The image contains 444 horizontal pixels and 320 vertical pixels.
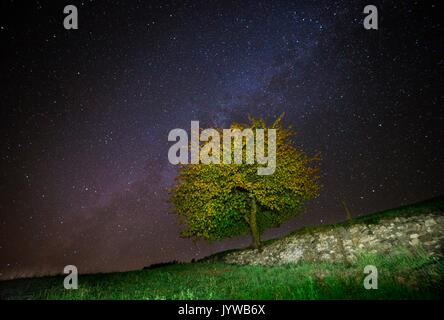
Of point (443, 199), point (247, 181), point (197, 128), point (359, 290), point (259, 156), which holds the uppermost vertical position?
point (197, 128)

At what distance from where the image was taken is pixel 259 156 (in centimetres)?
2681

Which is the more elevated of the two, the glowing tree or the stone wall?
the glowing tree

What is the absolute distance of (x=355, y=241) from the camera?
20.4m

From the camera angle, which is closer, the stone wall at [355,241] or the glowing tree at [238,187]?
the stone wall at [355,241]

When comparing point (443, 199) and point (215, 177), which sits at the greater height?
point (215, 177)

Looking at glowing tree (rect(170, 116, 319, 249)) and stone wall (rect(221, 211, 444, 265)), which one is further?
glowing tree (rect(170, 116, 319, 249))

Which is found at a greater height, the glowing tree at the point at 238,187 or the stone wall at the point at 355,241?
the glowing tree at the point at 238,187

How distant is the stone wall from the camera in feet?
56.4

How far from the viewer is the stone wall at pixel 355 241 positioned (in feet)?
56.4

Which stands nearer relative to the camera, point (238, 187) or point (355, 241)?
point (355, 241)
